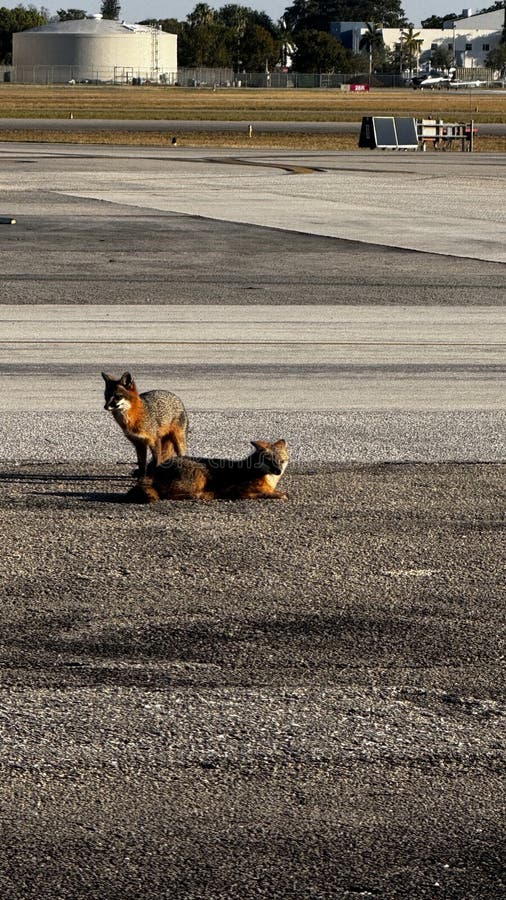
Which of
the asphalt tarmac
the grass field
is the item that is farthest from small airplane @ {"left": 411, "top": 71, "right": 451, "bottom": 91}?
the asphalt tarmac

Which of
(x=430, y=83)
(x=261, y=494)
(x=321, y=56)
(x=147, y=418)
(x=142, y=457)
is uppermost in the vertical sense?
(x=321, y=56)

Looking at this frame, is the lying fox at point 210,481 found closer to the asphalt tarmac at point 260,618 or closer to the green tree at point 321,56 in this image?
the asphalt tarmac at point 260,618

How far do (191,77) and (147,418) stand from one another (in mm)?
181787

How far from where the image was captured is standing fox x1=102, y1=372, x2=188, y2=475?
7.82 m

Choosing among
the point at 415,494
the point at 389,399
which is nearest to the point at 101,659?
the point at 415,494

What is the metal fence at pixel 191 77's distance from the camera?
177 meters

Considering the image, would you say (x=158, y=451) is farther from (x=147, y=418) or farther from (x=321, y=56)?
(x=321, y=56)

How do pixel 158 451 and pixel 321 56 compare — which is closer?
pixel 158 451

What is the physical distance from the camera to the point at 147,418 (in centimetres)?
805

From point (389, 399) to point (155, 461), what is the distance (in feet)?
11.4

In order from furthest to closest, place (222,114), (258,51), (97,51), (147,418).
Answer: (258,51) < (97,51) < (222,114) < (147,418)

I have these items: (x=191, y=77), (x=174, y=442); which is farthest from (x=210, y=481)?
(x=191, y=77)

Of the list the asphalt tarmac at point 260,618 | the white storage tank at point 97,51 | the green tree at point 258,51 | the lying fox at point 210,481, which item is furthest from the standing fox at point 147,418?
the green tree at point 258,51

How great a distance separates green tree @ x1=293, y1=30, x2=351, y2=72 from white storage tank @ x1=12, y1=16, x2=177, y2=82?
1816 centimetres
